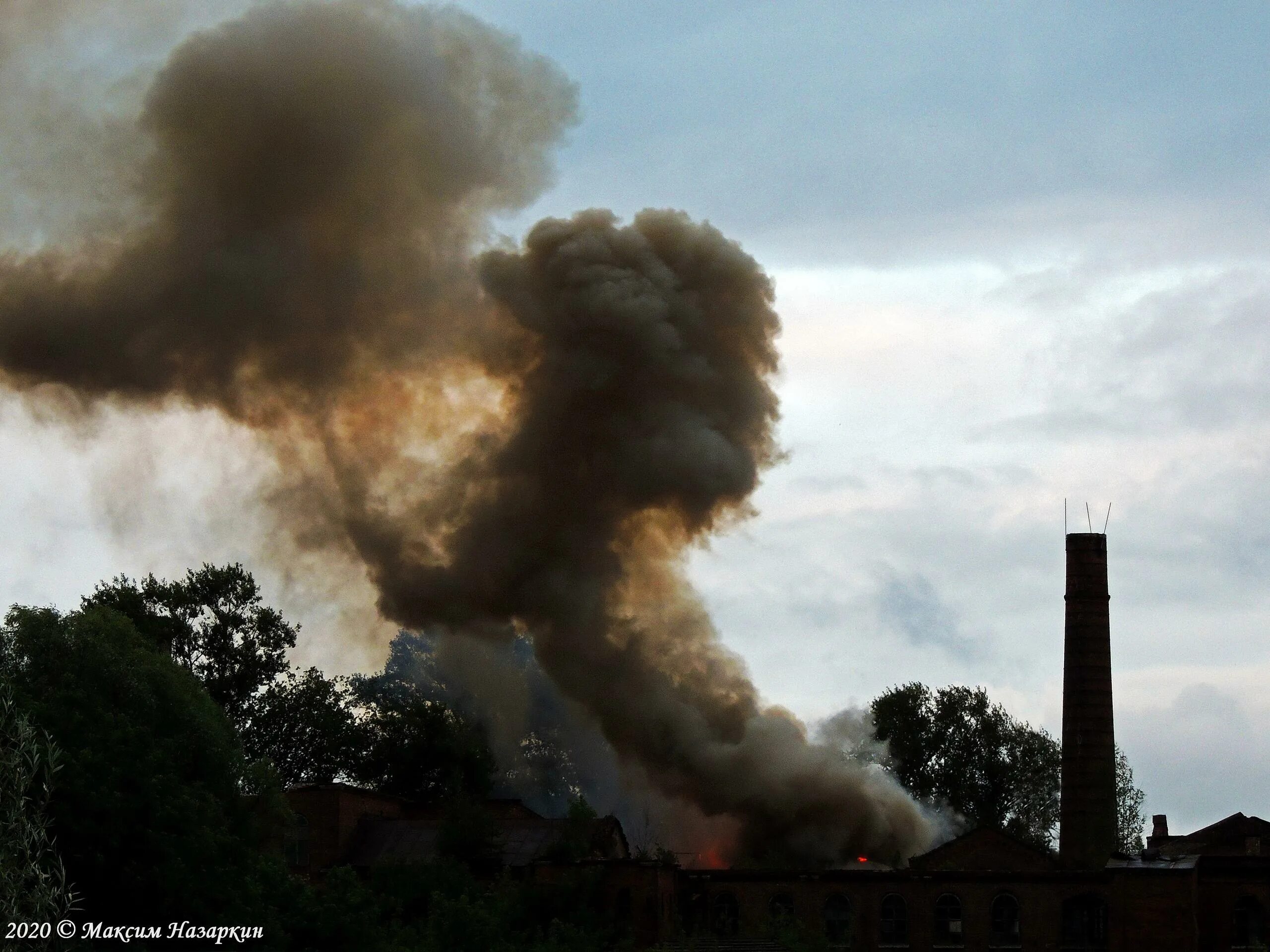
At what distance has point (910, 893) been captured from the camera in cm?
5241

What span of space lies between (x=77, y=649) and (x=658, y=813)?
95.8 feet

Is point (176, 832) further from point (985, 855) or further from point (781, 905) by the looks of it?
point (985, 855)

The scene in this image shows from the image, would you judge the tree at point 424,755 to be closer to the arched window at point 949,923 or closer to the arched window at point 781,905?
the arched window at point 781,905

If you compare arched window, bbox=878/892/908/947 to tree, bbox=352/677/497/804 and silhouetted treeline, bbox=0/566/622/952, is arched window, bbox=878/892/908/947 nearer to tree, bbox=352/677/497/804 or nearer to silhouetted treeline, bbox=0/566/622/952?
silhouetted treeline, bbox=0/566/622/952

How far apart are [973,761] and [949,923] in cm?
4079

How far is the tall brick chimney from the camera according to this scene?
204 ft

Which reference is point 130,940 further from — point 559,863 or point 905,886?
point 905,886

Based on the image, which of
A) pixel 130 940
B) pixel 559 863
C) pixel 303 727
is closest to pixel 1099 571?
pixel 559 863

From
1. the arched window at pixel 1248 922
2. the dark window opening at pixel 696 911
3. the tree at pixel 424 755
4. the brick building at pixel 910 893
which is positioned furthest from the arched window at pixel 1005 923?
the tree at pixel 424 755

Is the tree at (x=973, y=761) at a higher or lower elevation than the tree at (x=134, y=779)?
higher

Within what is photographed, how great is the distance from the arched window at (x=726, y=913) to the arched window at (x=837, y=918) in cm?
279

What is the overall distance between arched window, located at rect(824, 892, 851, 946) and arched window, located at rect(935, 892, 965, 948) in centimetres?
272

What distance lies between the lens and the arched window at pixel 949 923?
52.1 m

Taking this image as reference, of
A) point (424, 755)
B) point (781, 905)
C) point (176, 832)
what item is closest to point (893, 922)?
point (781, 905)
